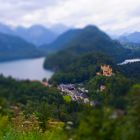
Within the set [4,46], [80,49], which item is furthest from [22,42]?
[80,49]

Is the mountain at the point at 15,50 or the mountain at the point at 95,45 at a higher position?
the mountain at the point at 15,50

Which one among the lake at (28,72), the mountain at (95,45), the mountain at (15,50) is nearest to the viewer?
the mountain at (95,45)

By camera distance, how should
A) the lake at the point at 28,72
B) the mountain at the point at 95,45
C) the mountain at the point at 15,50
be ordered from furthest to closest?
1. the mountain at the point at 15,50
2. the lake at the point at 28,72
3. the mountain at the point at 95,45

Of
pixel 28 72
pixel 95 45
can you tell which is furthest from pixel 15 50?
pixel 95 45

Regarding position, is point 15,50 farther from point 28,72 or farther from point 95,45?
point 95,45

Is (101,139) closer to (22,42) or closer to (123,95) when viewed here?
(123,95)

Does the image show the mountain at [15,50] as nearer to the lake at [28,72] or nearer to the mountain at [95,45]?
the mountain at [95,45]

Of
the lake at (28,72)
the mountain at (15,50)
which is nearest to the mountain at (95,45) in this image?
the lake at (28,72)

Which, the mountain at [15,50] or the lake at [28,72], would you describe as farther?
the mountain at [15,50]

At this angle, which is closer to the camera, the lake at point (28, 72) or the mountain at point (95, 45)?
the mountain at point (95, 45)
